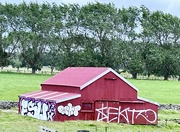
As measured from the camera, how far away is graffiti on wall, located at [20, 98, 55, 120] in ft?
131

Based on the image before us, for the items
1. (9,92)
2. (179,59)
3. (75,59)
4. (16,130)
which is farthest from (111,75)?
(179,59)

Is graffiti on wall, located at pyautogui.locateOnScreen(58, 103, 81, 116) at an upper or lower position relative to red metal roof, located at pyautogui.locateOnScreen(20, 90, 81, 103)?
lower

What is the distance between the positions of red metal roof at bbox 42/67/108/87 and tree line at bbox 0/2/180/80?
5762 centimetres

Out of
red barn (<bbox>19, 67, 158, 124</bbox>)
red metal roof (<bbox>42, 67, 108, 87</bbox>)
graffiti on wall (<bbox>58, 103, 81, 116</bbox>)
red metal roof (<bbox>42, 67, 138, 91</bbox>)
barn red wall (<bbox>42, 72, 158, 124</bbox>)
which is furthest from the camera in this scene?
red metal roof (<bbox>42, 67, 108, 87</bbox>)

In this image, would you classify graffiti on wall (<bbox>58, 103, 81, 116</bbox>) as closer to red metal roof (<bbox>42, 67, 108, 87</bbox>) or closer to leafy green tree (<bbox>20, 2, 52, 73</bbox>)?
red metal roof (<bbox>42, 67, 108, 87</bbox>)

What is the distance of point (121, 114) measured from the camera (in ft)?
140

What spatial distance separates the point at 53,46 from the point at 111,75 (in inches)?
2589

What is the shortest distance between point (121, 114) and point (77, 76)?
5.57m

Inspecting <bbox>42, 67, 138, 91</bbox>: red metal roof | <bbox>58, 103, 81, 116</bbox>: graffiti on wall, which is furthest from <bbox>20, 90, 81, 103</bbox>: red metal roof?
<bbox>42, 67, 138, 91</bbox>: red metal roof

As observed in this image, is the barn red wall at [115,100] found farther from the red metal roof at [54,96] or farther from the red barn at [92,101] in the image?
the red metal roof at [54,96]

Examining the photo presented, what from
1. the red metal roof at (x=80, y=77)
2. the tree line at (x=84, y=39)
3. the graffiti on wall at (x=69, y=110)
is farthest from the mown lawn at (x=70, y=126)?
the tree line at (x=84, y=39)

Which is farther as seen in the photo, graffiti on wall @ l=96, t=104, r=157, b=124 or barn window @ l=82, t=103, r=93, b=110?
graffiti on wall @ l=96, t=104, r=157, b=124

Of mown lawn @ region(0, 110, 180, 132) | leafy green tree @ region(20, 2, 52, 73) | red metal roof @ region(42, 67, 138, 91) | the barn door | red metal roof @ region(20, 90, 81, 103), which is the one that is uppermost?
leafy green tree @ region(20, 2, 52, 73)

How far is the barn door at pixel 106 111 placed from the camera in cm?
4169
